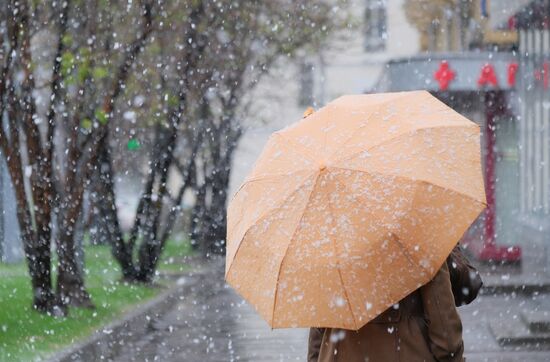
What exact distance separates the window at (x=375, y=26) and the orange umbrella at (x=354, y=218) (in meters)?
42.9

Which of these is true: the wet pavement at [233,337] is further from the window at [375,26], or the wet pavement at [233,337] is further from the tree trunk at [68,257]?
the window at [375,26]

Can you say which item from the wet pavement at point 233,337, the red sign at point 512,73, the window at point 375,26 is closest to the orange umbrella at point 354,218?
the wet pavement at point 233,337

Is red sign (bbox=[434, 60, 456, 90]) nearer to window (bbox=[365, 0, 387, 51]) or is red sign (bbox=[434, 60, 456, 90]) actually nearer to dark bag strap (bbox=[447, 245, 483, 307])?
dark bag strap (bbox=[447, 245, 483, 307])

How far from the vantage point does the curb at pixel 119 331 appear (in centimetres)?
1092

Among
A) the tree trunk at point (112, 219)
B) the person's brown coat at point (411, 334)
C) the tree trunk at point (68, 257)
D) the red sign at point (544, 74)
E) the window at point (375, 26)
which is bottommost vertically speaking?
the window at point (375, 26)

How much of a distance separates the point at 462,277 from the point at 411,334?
1.00ft

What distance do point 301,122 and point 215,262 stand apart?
2120 centimetres

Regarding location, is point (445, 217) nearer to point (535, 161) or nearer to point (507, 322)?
point (507, 322)

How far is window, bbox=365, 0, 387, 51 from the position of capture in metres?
47.9

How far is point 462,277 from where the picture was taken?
4.36 meters

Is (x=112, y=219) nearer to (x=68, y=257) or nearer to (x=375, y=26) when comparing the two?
(x=68, y=257)

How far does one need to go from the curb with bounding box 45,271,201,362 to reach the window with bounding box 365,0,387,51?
31510 millimetres

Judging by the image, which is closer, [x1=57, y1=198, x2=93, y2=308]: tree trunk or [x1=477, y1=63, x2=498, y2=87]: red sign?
[x1=57, y1=198, x2=93, y2=308]: tree trunk

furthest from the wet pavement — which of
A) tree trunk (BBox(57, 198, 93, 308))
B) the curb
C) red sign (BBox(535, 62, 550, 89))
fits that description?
red sign (BBox(535, 62, 550, 89))
